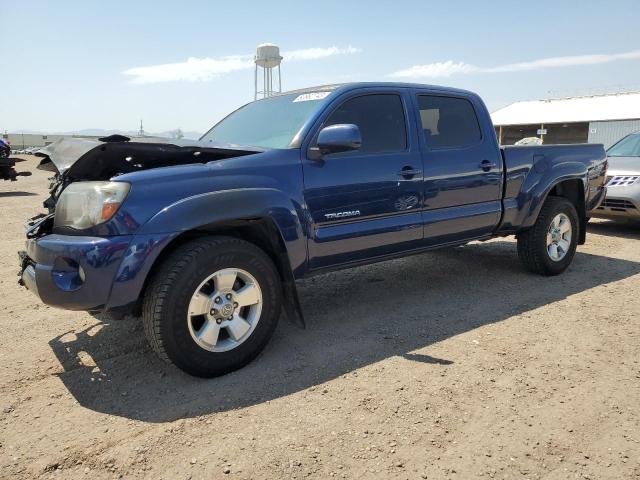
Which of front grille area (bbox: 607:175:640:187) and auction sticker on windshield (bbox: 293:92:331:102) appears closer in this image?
auction sticker on windshield (bbox: 293:92:331:102)

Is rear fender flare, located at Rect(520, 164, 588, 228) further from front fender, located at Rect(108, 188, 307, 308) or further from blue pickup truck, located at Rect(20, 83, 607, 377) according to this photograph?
front fender, located at Rect(108, 188, 307, 308)

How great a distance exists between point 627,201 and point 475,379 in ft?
19.3

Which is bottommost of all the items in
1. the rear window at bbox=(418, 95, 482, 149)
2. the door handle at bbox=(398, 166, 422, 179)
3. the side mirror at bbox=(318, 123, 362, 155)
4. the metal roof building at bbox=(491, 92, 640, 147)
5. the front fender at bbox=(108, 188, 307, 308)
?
the front fender at bbox=(108, 188, 307, 308)

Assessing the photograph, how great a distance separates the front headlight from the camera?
287 cm

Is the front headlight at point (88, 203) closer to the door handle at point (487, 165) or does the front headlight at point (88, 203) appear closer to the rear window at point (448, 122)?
the rear window at point (448, 122)

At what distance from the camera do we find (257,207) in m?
3.24

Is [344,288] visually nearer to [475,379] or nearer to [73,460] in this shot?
[475,379]

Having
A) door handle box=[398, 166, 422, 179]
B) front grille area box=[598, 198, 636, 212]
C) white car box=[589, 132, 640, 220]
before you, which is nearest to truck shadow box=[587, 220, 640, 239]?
white car box=[589, 132, 640, 220]

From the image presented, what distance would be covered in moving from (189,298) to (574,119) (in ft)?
163

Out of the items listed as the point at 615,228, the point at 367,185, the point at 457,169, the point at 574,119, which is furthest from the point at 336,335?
the point at 574,119

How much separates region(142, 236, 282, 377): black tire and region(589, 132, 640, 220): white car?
20.3ft

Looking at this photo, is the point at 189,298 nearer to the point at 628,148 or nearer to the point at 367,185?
the point at 367,185

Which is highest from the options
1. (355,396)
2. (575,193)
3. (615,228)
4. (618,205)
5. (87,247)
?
(575,193)

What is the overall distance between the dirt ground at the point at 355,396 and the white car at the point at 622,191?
3343mm
